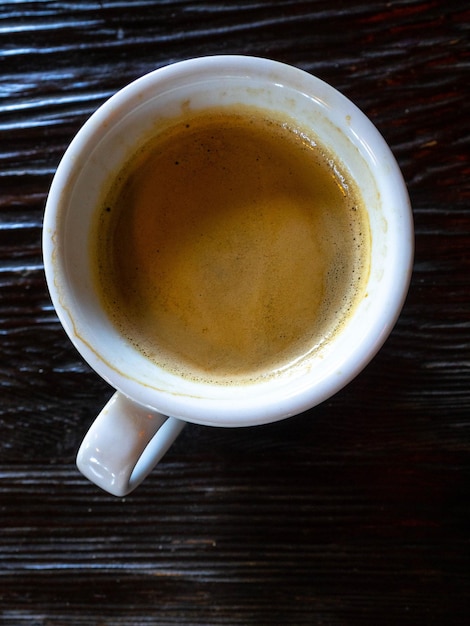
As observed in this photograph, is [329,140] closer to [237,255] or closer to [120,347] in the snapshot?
[237,255]

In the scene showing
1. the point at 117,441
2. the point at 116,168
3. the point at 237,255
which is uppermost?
the point at 116,168

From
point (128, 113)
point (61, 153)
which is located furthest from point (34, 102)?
point (128, 113)

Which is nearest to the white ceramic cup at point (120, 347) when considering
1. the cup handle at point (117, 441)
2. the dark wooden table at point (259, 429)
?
the cup handle at point (117, 441)

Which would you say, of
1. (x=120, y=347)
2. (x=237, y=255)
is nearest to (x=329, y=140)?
(x=237, y=255)

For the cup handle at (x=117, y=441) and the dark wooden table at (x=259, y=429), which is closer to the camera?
the cup handle at (x=117, y=441)

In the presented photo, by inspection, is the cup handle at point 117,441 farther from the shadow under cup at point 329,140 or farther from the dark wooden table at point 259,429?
the dark wooden table at point 259,429

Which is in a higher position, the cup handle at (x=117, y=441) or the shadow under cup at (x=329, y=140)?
the shadow under cup at (x=329, y=140)

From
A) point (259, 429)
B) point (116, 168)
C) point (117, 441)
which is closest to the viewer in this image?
point (117, 441)
